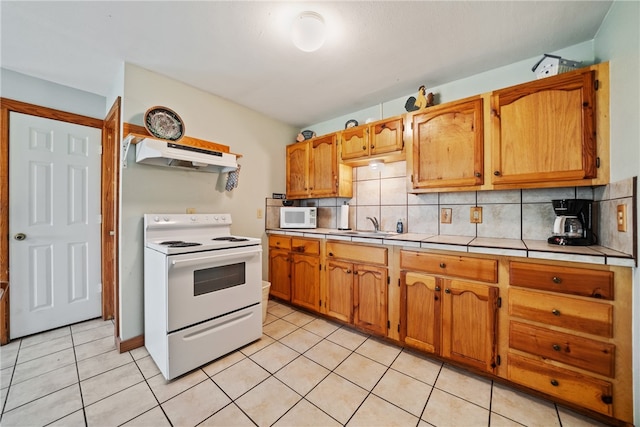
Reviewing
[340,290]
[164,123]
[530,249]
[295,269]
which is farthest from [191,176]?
[530,249]

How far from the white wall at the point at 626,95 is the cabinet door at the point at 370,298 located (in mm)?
1316

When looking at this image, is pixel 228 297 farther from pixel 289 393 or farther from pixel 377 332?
pixel 377 332

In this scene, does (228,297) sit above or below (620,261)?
below

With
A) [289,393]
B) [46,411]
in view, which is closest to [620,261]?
[289,393]

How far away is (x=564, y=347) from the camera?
1.32 m

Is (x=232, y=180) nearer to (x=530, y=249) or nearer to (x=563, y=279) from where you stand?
(x=530, y=249)

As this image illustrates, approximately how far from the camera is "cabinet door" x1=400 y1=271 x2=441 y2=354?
5.75 ft

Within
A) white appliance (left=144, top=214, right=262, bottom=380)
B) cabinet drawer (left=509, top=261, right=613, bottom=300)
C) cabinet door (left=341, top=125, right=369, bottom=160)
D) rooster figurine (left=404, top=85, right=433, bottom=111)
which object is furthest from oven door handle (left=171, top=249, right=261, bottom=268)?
rooster figurine (left=404, top=85, right=433, bottom=111)

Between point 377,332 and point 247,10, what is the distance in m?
2.52

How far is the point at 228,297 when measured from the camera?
1864 millimetres

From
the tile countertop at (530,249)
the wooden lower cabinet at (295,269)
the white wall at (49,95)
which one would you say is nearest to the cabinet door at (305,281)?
the wooden lower cabinet at (295,269)

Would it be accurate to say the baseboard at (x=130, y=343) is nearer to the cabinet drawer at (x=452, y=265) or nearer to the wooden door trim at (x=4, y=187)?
the wooden door trim at (x=4, y=187)

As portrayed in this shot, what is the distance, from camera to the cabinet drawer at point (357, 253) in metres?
2.04

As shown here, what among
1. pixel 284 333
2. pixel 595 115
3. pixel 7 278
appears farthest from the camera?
pixel 284 333
